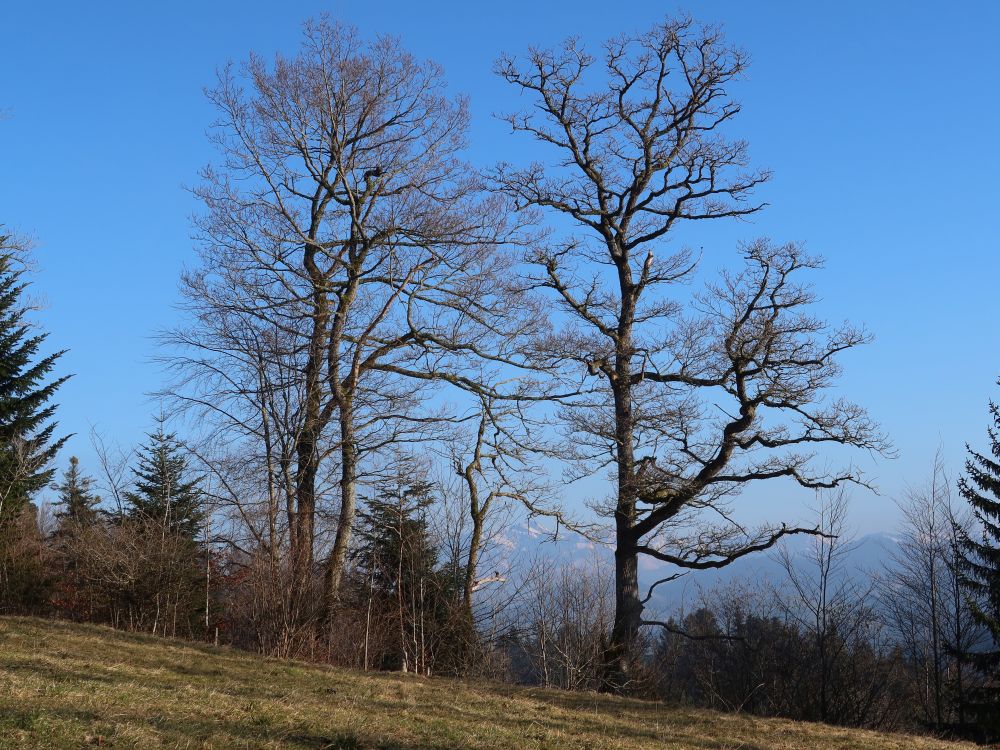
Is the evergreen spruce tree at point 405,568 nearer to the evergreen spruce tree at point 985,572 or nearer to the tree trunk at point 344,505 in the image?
the tree trunk at point 344,505

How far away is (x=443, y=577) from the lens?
52.2 feet

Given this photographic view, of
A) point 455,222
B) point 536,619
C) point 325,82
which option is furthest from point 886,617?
point 325,82

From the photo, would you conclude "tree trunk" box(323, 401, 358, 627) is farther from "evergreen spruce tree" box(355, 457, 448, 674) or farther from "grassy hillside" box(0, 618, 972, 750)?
"grassy hillside" box(0, 618, 972, 750)

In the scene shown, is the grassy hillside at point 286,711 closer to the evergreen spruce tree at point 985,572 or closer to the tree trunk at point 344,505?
the tree trunk at point 344,505

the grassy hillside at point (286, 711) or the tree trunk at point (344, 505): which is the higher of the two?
the tree trunk at point (344, 505)

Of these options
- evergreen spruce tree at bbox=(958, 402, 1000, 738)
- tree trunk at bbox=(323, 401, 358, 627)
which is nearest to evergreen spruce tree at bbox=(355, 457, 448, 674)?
tree trunk at bbox=(323, 401, 358, 627)

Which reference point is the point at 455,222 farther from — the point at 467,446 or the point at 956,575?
the point at 956,575

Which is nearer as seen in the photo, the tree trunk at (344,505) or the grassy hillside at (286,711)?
the grassy hillside at (286,711)

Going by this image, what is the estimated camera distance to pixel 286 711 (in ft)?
25.3

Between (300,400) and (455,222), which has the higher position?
(455,222)

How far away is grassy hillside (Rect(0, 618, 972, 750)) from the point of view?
21.4 ft

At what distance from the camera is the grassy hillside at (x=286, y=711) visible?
651 centimetres

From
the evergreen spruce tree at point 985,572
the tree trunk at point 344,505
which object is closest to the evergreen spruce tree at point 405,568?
the tree trunk at point 344,505

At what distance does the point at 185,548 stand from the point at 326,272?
21.5ft
